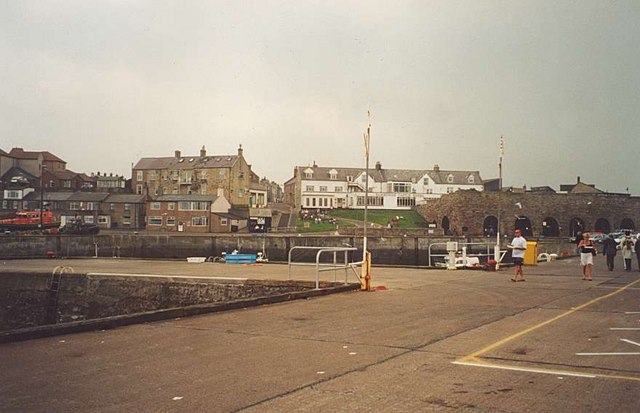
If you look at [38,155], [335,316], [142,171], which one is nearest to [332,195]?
[142,171]

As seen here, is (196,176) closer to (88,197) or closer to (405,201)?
(88,197)

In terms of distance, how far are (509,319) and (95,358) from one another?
770cm

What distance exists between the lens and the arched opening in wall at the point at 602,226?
84562 mm

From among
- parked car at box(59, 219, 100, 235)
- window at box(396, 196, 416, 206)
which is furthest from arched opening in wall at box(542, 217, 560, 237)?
parked car at box(59, 219, 100, 235)

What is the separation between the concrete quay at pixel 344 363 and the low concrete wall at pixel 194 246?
107 ft

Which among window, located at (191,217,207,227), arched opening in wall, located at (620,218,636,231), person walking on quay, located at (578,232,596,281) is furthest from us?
window, located at (191,217,207,227)

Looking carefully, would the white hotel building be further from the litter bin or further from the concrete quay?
the concrete quay

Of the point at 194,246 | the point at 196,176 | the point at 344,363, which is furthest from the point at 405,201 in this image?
the point at 344,363

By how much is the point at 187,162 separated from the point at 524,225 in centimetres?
5867

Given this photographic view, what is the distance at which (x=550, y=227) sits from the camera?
293 ft

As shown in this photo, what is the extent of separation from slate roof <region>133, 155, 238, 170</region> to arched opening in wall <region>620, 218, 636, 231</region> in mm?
61070

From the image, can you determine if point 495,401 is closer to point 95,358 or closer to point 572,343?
point 572,343

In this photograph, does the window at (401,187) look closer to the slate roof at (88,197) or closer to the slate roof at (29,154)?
the slate roof at (88,197)

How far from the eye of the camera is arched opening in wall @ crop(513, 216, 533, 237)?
8755cm
